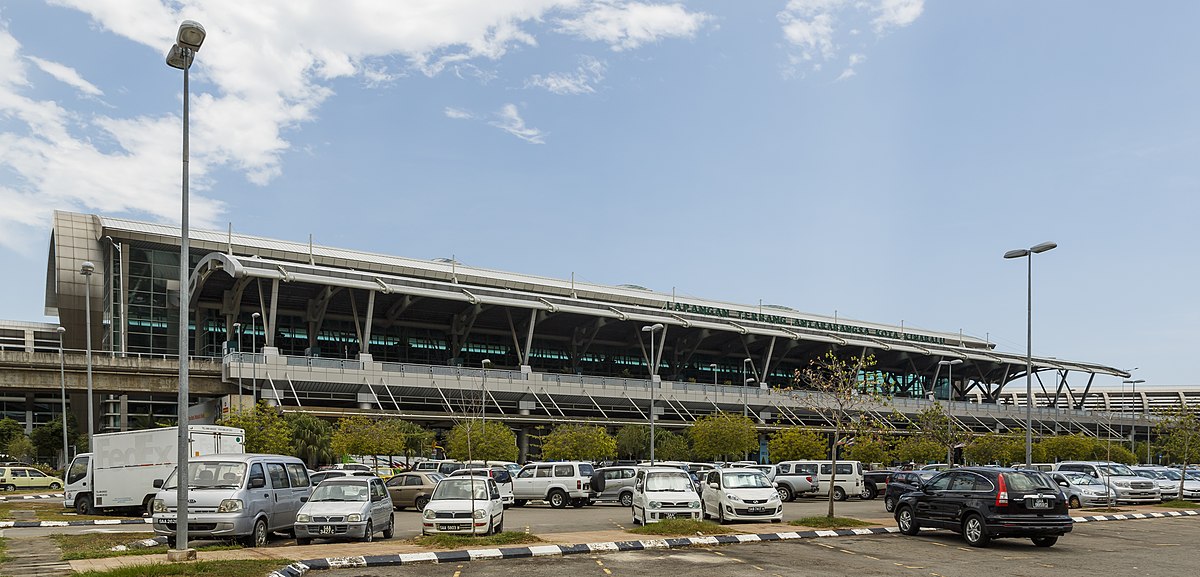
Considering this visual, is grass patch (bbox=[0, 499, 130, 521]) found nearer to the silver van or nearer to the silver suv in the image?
the silver van

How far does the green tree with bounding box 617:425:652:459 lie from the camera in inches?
2625

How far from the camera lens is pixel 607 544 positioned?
19.7 meters

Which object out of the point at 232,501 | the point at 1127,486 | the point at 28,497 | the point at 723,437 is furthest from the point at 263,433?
the point at 1127,486

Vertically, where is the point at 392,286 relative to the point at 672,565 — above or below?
above

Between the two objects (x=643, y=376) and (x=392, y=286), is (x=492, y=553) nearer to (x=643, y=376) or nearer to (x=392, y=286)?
(x=392, y=286)

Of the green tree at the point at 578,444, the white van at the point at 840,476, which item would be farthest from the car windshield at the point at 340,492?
the green tree at the point at 578,444

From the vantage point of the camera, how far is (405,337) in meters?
81.6

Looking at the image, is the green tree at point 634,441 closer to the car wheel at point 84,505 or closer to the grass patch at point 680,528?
the car wheel at point 84,505

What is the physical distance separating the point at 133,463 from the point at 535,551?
19.0m

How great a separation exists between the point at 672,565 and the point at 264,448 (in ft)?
109

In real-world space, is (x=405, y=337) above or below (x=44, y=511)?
above

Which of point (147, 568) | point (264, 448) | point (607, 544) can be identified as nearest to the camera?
point (147, 568)

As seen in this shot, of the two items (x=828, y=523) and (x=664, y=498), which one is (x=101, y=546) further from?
(x=828, y=523)

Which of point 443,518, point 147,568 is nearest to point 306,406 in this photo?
point 443,518
